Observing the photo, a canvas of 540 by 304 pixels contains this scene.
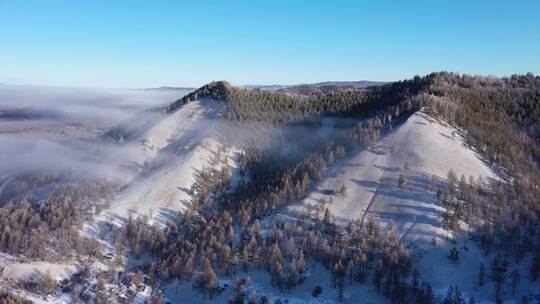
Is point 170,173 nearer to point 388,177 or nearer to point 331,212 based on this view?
point 331,212

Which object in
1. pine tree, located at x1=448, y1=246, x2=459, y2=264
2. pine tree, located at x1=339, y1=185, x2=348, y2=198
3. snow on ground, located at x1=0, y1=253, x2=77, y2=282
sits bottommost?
snow on ground, located at x1=0, y1=253, x2=77, y2=282

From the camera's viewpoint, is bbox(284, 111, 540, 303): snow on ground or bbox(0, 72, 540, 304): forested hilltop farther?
bbox(284, 111, 540, 303): snow on ground

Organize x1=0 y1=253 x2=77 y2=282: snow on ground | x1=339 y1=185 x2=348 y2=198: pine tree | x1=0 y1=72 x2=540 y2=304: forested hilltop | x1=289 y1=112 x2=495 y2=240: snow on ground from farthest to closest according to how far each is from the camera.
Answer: x1=339 y1=185 x2=348 y2=198: pine tree < x1=289 y1=112 x2=495 y2=240: snow on ground < x1=0 y1=72 x2=540 y2=304: forested hilltop < x1=0 y1=253 x2=77 y2=282: snow on ground

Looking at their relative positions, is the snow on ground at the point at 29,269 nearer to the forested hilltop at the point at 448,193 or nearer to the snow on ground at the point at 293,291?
the snow on ground at the point at 293,291

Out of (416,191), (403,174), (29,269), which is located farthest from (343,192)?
(29,269)

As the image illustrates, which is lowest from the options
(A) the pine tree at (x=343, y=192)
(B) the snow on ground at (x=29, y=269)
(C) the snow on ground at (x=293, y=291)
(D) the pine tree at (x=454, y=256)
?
(C) the snow on ground at (x=293, y=291)

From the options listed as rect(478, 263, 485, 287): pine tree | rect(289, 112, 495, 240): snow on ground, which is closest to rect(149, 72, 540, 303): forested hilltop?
rect(478, 263, 485, 287): pine tree

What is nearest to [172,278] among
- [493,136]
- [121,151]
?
[121,151]

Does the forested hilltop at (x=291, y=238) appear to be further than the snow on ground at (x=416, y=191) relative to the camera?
No

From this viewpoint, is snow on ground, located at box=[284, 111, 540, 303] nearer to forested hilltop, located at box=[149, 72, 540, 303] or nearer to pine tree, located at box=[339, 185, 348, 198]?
pine tree, located at box=[339, 185, 348, 198]

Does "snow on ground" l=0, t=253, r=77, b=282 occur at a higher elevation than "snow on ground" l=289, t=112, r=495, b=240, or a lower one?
lower

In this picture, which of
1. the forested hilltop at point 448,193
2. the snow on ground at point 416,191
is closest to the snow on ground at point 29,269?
the forested hilltop at point 448,193
